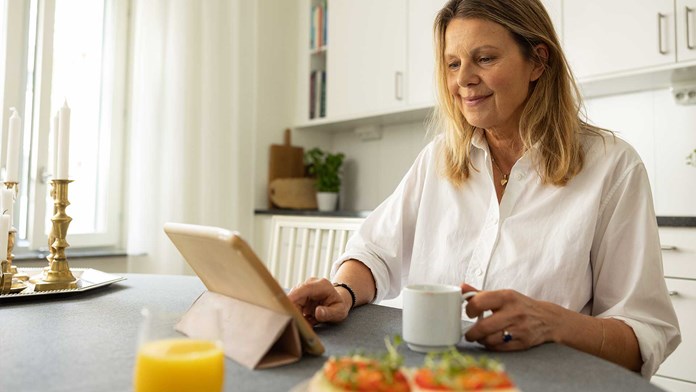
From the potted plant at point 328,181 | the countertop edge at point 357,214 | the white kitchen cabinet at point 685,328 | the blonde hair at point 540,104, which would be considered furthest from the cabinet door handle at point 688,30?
the potted plant at point 328,181

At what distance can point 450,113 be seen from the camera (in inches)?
52.1

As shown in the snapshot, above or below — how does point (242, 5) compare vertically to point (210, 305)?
above

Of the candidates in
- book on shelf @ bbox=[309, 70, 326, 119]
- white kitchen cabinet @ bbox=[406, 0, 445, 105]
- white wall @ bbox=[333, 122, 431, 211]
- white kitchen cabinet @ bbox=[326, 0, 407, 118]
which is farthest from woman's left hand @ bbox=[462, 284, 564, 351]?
book on shelf @ bbox=[309, 70, 326, 119]

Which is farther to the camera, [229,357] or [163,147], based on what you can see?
[163,147]

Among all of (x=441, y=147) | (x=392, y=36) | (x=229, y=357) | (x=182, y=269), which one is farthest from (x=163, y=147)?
(x=229, y=357)

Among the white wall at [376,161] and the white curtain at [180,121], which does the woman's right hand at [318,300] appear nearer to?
the white curtain at [180,121]

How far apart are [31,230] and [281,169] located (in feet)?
4.40

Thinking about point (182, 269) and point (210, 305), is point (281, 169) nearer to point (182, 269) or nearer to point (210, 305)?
point (182, 269)

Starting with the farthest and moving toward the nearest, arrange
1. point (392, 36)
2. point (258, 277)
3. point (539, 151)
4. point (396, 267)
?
point (392, 36) → point (396, 267) → point (539, 151) → point (258, 277)

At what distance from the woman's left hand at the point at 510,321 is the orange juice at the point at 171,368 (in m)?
0.38

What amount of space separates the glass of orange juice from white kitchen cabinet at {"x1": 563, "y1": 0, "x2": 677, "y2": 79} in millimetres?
2055

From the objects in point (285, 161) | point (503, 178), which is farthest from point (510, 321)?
point (285, 161)

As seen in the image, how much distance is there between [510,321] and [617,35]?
5.81ft

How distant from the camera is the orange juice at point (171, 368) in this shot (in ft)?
1.72
